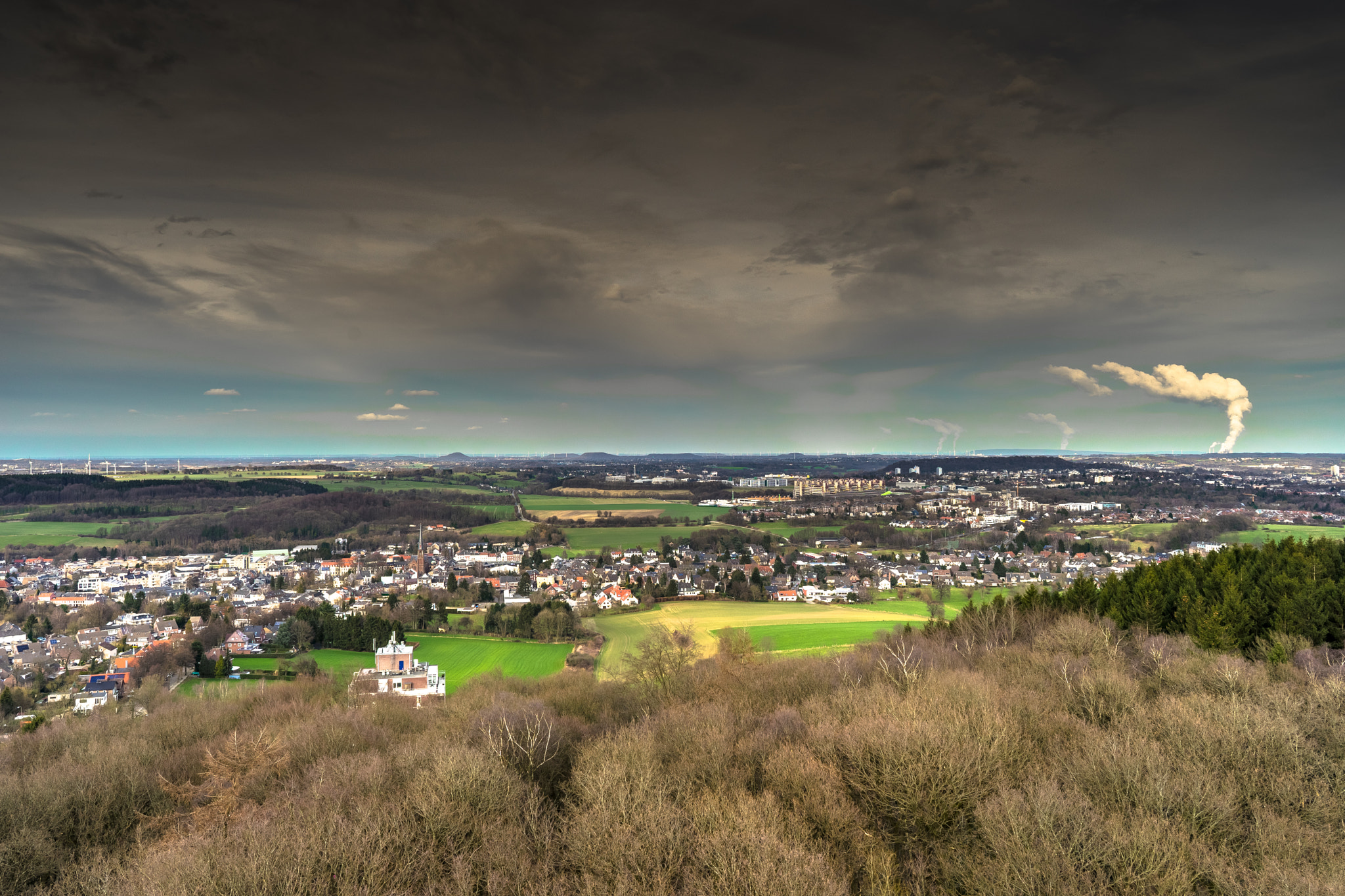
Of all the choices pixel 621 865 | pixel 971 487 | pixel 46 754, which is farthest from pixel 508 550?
pixel 971 487

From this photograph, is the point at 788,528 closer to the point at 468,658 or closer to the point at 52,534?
the point at 468,658

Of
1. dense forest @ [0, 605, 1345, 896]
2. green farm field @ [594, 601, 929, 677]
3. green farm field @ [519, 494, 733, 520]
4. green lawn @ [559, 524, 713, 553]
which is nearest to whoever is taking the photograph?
dense forest @ [0, 605, 1345, 896]

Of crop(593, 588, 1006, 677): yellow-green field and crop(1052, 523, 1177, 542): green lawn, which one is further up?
crop(1052, 523, 1177, 542): green lawn

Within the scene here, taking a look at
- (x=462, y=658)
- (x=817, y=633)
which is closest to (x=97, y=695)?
(x=462, y=658)

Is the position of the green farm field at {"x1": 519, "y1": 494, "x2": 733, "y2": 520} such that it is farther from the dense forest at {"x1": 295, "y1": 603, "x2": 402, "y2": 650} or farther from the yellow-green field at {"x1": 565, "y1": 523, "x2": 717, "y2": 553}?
the dense forest at {"x1": 295, "y1": 603, "x2": 402, "y2": 650}

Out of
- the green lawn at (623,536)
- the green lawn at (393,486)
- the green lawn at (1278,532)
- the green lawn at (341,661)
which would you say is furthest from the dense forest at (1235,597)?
the green lawn at (393,486)

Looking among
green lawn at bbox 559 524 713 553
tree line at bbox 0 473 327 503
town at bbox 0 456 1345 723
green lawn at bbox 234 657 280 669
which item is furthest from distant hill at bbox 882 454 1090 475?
tree line at bbox 0 473 327 503

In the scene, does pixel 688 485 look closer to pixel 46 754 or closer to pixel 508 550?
pixel 508 550
